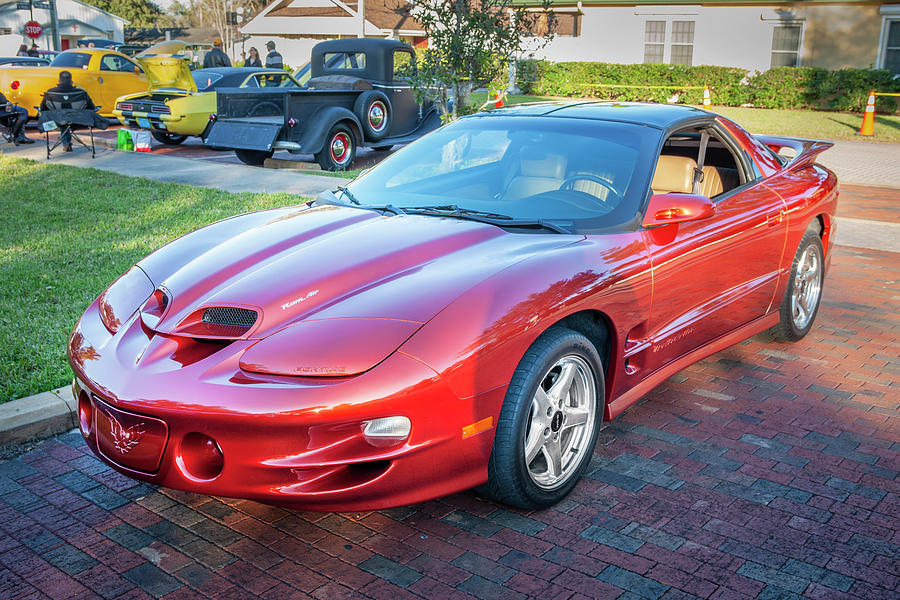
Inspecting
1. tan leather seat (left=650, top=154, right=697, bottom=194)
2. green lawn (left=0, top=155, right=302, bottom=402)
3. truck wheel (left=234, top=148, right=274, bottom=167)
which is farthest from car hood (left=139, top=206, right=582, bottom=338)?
truck wheel (left=234, top=148, right=274, bottom=167)

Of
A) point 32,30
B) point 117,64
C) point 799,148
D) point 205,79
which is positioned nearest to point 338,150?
point 205,79

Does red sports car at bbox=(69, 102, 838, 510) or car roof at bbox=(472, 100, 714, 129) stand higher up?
car roof at bbox=(472, 100, 714, 129)

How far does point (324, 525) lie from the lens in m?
3.15

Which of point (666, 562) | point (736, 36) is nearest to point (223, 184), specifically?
point (666, 562)

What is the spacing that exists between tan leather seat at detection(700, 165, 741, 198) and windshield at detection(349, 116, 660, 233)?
933 mm

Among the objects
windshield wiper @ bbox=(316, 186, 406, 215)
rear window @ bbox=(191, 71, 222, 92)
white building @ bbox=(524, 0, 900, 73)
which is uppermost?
white building @ bbox=(524, 0, 900, 73)

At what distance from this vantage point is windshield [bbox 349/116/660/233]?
3.82m

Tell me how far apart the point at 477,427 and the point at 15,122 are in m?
15.0

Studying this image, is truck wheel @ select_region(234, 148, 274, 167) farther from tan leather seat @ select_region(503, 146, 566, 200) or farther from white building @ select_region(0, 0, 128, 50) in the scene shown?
white building @ select_region(0, 0, 128, 50)

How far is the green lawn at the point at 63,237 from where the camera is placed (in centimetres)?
479

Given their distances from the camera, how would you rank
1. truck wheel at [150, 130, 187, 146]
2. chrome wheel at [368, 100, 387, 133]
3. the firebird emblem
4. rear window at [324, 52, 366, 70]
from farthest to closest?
truck wheel at [150, 130, 187, 146] → rear window at [324, 52, 366, 70] → chrome wheel at [368, 100, 387, 133] → the firebird emblem

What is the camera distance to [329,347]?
2695mm

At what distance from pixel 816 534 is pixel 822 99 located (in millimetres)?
24044

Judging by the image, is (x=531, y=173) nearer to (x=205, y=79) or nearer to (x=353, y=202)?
(x=353, y=202)
